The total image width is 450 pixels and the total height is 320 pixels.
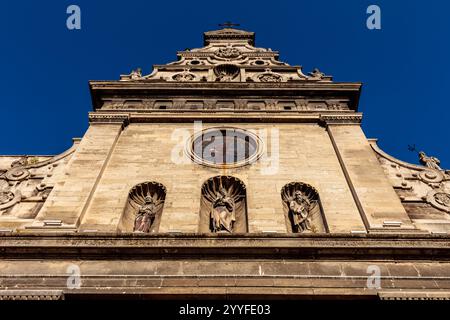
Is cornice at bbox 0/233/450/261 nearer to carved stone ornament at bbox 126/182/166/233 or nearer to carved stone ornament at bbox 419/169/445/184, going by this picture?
carved stone ornament at bbox 126/182/166/233

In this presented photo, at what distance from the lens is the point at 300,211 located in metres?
11.4

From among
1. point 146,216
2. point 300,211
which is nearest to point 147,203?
point 146,216

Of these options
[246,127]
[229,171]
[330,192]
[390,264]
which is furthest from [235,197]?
[390,264]

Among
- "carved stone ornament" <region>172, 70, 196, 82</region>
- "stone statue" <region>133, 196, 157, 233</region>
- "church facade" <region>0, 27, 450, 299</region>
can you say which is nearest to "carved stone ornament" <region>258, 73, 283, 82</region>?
"church facade" <region>0, 27, 450, 299</region>

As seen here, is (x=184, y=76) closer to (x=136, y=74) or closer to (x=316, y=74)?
(x=136, y=74)

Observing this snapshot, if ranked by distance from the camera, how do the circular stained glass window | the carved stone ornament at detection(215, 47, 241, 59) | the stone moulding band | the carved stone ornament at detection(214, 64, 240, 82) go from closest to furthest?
the circular stained glass window → the stone moulding band → the carved stone ornament at detection(214, 64, 240, 82) → the carved stone ornament at detection(215, 47, 241, 59)

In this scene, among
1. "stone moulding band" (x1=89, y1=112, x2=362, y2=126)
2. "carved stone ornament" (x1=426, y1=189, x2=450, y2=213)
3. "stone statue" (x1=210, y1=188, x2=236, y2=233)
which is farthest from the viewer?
"stone moulding band" (x1=89, y1=112, x2=362, y2=126)

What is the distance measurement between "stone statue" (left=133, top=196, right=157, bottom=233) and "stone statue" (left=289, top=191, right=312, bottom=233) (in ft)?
11.7

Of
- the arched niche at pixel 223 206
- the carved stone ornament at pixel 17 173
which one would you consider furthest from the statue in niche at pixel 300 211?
the carved stone ornament at pixel 17 173

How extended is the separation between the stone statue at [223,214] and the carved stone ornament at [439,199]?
5240 mm

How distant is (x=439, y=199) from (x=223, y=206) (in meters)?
5.73

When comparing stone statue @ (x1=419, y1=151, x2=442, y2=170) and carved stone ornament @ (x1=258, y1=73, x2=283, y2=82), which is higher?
carved stone ornament @ (x1=258, y1=73, x2=283, y2=82)

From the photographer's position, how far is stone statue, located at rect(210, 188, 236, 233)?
11.0 m

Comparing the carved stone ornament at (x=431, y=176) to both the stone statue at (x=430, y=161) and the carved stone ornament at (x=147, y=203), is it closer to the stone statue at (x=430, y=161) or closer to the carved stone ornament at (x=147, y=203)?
the stone statue at (x=430, y=161)
